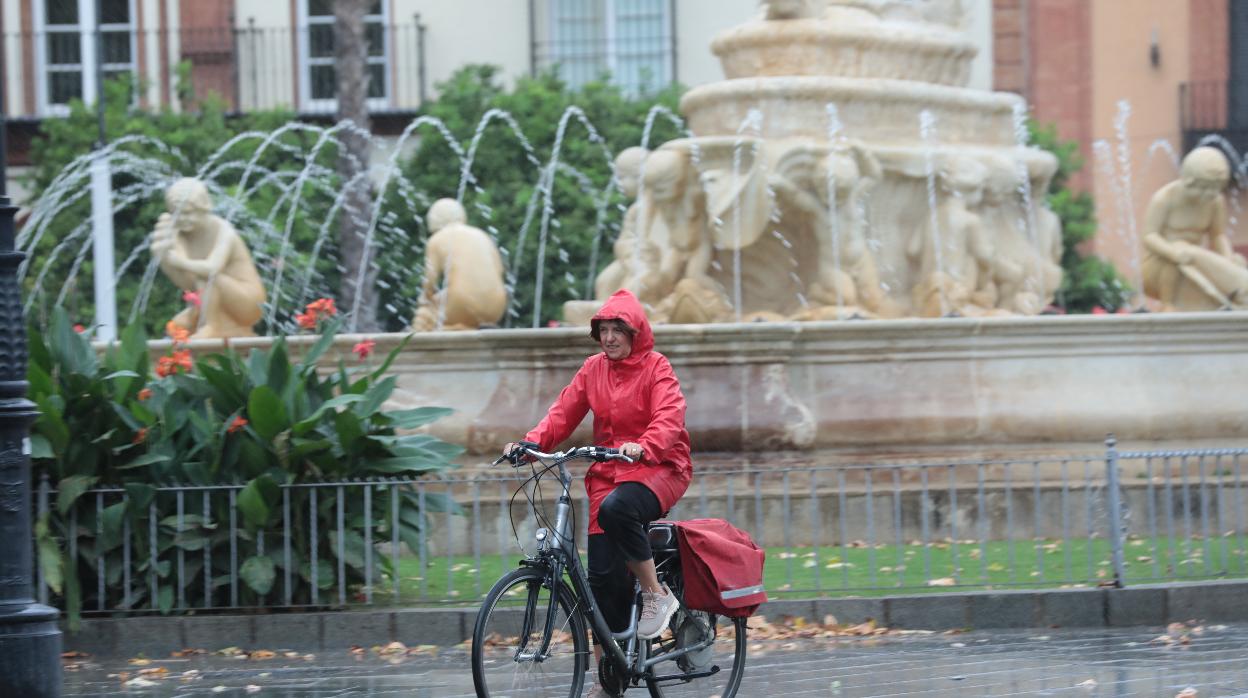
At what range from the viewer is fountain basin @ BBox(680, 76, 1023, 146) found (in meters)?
14.6

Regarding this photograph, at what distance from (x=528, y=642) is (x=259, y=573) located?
2900mm

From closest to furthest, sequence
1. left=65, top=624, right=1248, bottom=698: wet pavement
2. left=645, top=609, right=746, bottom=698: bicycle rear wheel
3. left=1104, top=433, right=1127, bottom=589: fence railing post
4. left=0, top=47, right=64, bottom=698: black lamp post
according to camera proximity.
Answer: left=0, top=47, right=64, bottom=698: black lamp post, left=645, top=609, right=746, bottom=698: bicycle rear wheel, left=65, top=624, right=1248, bottom=698: wet pavement, left=1104, top=433, right=1127, bottom=589: fence railing post

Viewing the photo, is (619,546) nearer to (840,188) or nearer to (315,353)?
(315,353)

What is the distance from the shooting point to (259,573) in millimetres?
9789

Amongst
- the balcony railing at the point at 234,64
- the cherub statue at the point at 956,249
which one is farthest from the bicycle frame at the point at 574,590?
the balcony railing at the point at 234,64

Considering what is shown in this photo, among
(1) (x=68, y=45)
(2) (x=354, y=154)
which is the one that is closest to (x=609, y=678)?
(2) (x=354, y=154)

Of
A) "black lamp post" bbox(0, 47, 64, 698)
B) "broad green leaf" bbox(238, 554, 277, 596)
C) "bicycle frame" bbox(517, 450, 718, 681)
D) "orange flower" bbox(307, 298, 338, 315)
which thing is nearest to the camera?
"bicycle frame" bbox(517, 450, 718, 681)

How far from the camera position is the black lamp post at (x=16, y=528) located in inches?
299

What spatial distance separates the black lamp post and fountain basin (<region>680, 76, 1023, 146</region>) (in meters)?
7.59

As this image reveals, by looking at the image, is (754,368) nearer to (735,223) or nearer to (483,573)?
(735,223)

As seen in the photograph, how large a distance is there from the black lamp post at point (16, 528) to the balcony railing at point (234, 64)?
26.8m

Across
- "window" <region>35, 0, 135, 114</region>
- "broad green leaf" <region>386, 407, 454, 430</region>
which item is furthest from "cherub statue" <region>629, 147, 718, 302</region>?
"window" <region>35, 0, 135, 114</region>

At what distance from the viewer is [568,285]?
28984 millimetres

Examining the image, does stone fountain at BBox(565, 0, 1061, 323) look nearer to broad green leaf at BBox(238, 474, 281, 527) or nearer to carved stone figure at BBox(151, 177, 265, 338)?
carved stone figure at BBox(151, 177, 265, 338)
